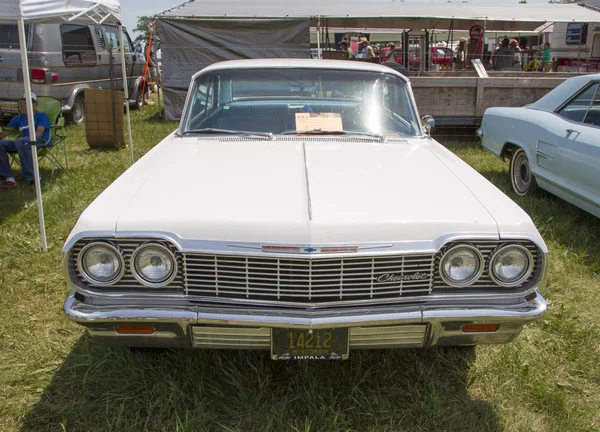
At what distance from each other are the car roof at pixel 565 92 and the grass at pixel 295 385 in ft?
8.43

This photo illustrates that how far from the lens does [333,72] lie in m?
3.74

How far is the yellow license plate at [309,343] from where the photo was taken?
2.27m

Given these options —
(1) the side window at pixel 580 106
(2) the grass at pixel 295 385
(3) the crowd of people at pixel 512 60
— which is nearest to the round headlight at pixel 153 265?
(2) the grass at pixel 295 385

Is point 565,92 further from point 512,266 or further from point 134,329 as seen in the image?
point 134,329

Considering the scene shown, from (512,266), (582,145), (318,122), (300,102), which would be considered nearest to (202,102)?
(300,102)

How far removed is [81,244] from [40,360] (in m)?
1.13

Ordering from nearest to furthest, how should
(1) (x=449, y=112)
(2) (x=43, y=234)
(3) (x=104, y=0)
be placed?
(2) (x=43, y=234) < (3) (x=104, y=0) < (1) (x=449, y=112)

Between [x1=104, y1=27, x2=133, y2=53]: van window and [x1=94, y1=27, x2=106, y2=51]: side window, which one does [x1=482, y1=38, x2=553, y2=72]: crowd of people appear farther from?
[x1=94, y1=27, x2=106, y2=51]: side window

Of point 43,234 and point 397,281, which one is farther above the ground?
point 397,281

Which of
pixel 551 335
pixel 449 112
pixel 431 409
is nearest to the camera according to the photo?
pixel 431 409

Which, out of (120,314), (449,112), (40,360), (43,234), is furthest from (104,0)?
(449,112)

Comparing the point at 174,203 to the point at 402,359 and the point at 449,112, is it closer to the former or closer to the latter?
the point at 402,359

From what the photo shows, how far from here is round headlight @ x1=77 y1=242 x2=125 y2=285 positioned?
7.46 ft

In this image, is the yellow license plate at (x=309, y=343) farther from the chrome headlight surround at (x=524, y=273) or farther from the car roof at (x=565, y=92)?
the car roof at (x=565, y=92)
